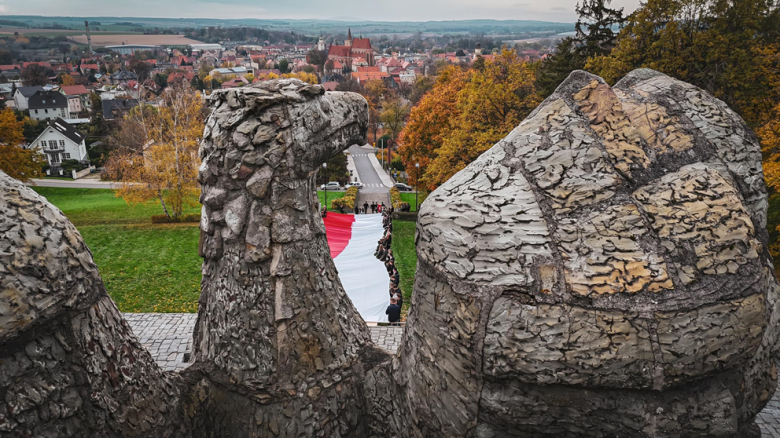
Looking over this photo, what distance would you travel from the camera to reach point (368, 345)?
14.7 ft

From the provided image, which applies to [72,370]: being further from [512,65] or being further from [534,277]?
[512,65]

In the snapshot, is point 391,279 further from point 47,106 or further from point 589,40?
point 47,106

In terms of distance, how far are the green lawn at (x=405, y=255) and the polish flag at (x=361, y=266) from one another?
1.14m

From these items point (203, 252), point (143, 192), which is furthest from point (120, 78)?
point (203, 252)

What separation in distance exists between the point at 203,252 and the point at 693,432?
355 cm

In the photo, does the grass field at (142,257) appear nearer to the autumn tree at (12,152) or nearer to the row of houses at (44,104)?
the autumn tree at (12,152)

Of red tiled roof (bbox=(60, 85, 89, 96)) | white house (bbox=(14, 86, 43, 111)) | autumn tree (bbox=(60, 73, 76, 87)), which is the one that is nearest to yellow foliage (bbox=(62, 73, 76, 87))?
autumn tree (bbox=(60, 73, 76, 87))

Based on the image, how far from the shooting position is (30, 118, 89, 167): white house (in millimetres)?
60062

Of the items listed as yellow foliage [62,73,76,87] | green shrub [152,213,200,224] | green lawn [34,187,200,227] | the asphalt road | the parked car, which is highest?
yellow foliage [62,73,76,87]

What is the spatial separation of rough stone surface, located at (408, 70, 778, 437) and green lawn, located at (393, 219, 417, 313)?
12157mm

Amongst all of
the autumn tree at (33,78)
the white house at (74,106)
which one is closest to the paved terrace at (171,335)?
the white house at (74,106)

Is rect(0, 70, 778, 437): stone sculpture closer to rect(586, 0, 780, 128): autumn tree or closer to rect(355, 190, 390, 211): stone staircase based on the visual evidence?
rect(586, 0, 780, 128): autumn tree

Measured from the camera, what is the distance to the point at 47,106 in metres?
82.2

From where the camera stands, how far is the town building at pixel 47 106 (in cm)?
8188
